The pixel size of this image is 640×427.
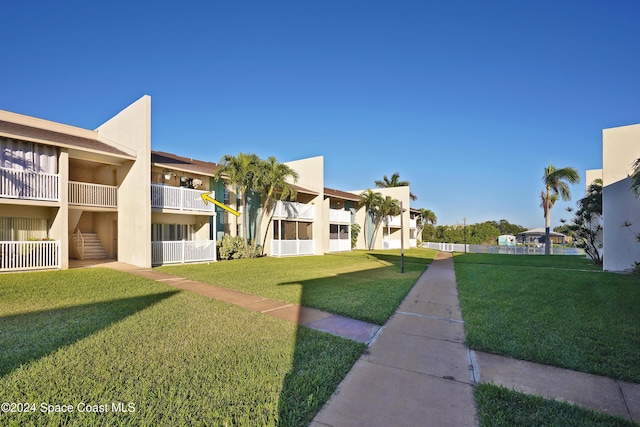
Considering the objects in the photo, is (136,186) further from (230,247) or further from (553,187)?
(553,187)

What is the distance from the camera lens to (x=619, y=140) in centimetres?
1373

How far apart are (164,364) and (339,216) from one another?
26.1 metres

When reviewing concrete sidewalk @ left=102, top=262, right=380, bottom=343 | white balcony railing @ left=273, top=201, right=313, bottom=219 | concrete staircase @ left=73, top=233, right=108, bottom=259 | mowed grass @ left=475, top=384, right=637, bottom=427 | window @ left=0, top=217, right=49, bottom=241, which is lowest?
concrete sidewalk @ left=102, top=262, right=380, bottom=343

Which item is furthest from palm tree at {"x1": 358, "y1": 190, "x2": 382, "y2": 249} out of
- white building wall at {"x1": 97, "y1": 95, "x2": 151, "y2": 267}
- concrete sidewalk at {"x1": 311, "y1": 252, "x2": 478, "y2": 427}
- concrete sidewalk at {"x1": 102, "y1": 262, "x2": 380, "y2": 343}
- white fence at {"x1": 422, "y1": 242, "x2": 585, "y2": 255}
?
concrete sidewalk at {"x1": 311, "y1": 252, "x2": 478, "y2": 427}

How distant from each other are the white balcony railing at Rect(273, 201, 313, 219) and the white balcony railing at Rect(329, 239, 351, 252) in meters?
4.80

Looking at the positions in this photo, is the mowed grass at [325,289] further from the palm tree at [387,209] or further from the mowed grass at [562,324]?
the palm tree at [387,209]

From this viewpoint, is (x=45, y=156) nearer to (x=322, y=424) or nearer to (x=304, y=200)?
(x=322, y=424)

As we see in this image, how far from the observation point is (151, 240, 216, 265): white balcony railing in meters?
14.7

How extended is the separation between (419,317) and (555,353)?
2.54 meters

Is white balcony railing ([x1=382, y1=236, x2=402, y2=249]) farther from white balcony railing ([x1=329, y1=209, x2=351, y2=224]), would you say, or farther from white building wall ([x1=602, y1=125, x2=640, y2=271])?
white building wall ([x1=602, y1=125, x2=640, y2=271])

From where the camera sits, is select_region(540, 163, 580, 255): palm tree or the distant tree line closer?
select_region(540, 163, 580, 255): palm tree

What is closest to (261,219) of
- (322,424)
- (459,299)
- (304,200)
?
(304,200)

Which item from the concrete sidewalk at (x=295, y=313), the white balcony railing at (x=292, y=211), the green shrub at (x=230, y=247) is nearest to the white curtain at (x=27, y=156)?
the concrete sidewalk at (x=295, y=313)

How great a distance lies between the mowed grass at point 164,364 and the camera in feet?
9.58
